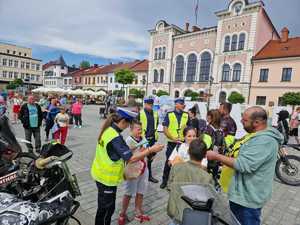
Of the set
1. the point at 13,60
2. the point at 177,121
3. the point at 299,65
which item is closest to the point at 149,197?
the point at 177,121

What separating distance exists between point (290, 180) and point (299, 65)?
2855 centimetres

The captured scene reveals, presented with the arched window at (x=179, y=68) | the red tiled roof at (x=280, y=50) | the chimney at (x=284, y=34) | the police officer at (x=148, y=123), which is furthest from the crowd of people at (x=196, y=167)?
the arched window at (x=179, y=68)

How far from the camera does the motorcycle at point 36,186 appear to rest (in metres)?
1.59

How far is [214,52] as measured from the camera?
35812 mm

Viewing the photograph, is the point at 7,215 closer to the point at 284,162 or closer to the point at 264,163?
the point at 264,163

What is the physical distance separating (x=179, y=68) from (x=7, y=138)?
39.8 metres

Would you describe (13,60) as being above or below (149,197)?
above

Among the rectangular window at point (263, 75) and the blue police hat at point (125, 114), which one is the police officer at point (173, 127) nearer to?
the blue police hat at point (125, 114)

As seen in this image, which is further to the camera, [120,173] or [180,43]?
Answer: [180,43]

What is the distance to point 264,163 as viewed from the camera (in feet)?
6.73

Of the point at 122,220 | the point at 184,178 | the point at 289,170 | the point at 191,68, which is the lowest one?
the point at 122,220

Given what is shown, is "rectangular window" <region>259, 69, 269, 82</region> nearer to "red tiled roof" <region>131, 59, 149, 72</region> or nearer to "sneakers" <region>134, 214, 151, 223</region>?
"red tiled roof" <region>131, 59, 149, 72</region>

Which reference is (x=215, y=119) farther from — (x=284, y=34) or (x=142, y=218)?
(x=284, y=34)

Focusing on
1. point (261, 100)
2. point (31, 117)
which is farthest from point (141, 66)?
point (31, 117)
